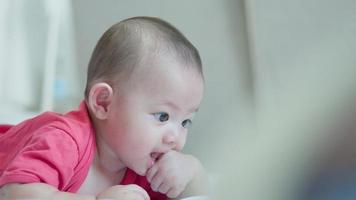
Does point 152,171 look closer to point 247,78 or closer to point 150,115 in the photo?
point 150,115

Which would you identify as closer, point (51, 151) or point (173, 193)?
point (51, 151)

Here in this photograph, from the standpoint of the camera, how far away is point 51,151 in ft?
2.09

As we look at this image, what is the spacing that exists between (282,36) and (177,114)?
0.26 metres

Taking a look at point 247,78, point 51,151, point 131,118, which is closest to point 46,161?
point 51,151

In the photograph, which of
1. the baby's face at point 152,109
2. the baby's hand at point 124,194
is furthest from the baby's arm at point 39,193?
the baby's face at point 152,109

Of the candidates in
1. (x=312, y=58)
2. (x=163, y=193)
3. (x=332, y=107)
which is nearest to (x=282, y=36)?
(x=312, y=58)

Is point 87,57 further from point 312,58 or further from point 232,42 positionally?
point 312,58

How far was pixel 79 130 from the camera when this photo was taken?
715 millimetres

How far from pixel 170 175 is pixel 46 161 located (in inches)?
8.6

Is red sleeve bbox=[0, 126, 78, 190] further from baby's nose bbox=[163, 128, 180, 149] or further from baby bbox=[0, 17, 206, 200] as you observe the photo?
baby's nose bbox=[163, 128, 180, 149]

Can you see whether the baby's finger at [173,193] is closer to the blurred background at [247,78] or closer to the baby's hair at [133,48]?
the blurred background at [247,78]

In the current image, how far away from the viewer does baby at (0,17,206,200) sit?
28.3 inches

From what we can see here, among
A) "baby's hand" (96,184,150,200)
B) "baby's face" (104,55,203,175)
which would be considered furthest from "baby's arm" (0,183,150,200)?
"baby's face" (104,55,203,175)

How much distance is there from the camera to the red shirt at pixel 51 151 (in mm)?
613
